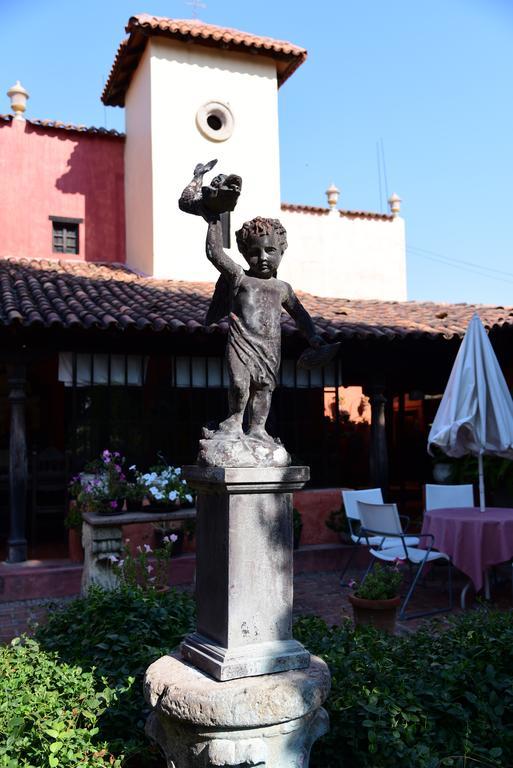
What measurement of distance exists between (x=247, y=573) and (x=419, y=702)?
1.14 meters

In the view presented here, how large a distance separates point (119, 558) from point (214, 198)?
420cm

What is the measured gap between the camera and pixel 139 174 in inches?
455

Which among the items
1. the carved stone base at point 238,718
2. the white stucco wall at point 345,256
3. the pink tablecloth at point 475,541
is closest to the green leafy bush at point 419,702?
the carved stone base at point 238,718

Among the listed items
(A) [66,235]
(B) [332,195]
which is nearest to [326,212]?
(B) [332,195]

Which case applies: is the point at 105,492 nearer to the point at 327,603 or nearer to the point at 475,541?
the point at 327,603

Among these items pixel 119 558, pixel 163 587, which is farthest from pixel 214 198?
pixel 119 558

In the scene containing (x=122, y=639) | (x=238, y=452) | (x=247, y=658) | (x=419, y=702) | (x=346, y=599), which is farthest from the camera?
(x=346, y=599)

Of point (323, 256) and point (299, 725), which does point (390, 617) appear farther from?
point (323, 256)

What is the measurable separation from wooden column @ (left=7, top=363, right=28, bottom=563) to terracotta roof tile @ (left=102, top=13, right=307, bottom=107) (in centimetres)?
678

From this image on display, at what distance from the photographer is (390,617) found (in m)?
4.82

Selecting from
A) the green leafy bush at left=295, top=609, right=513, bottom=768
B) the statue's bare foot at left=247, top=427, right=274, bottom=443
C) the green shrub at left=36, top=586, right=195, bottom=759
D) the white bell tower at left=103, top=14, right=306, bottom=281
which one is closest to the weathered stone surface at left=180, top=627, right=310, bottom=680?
the green leafy bush at left=295, top=609, right=513, bottom=768

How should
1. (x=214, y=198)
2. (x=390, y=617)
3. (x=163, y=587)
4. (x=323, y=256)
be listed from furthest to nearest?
(x=323, y=256), (x=163, y=587), (x=390, y=617), (x=214, y=198)

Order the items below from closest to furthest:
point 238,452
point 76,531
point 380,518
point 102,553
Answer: point 238,452 < point 102,553 < point 380,518 < point 76,531

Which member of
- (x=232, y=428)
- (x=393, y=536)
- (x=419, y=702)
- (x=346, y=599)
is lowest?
(x=346, y=599)
